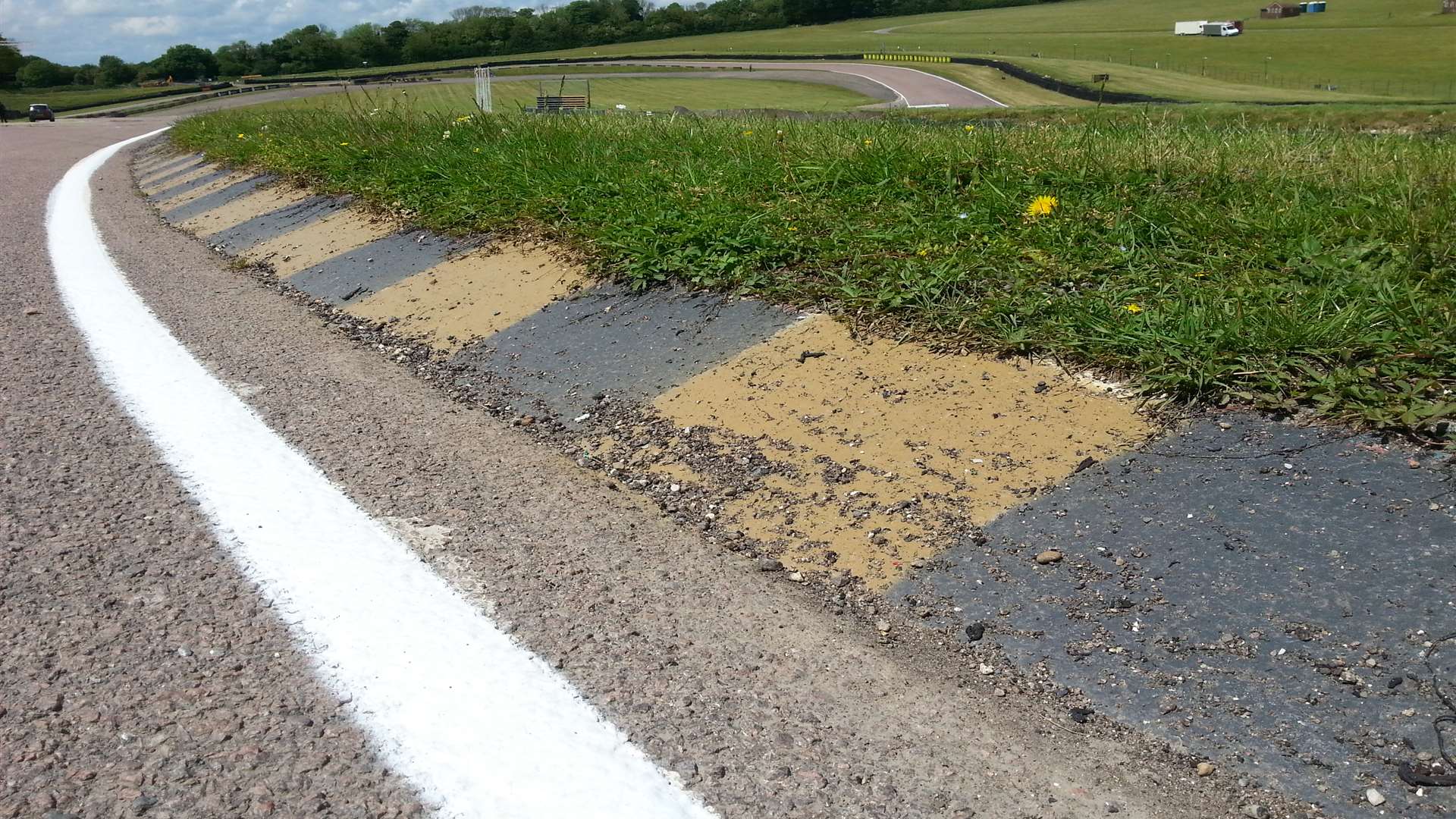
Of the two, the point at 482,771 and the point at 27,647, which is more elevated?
the point at 27,647

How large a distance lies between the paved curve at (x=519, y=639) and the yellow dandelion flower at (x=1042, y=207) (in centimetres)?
236

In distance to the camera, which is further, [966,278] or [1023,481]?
[966,278]

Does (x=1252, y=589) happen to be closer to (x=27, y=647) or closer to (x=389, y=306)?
(x=27, y=647)

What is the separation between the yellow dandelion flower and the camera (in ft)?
14.7

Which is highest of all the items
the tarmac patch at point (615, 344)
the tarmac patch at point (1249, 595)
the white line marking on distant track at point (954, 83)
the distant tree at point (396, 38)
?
the distant tree at point (396, 38)

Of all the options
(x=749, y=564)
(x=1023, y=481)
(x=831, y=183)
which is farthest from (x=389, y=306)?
(x=1023, y=481)

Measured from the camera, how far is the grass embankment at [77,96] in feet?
234

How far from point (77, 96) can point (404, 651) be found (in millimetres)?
99204

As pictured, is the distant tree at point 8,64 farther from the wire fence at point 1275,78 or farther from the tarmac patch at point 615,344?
the tarmac patch at point 615,344

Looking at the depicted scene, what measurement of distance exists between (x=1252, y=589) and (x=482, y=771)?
1659 millimetres

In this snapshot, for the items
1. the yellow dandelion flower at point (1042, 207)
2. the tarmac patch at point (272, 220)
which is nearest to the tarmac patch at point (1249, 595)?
the yellow dandelion flower at point (1042, 207)

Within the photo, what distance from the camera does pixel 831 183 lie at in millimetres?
5398

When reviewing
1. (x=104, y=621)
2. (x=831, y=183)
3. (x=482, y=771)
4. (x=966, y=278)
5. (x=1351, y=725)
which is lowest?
(x=1351, y=725)

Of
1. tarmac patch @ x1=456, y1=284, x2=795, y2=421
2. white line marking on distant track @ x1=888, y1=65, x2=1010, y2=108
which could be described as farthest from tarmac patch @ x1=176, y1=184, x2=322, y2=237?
white line marking on distant track @ x1=888, y1=65, x2=1010, y2=108
